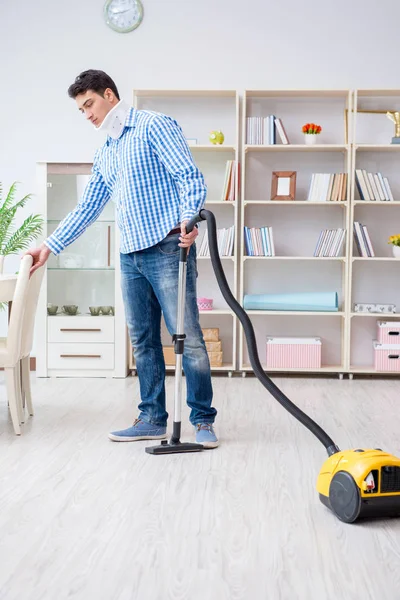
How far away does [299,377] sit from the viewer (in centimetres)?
475

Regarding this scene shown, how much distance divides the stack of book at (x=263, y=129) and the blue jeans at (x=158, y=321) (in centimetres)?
198

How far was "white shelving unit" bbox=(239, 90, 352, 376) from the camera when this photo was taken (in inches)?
192

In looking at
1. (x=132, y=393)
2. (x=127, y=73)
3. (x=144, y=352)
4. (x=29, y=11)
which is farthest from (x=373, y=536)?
(x=29, y=11)

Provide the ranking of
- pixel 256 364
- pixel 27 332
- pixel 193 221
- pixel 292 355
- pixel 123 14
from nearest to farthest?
pixel 256 364 < pixel 193 221 < pixel 27 332 < pixel 292 355 < pixel 123 14

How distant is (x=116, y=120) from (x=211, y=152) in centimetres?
213

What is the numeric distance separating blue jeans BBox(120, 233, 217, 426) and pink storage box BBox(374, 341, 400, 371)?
1985 mm

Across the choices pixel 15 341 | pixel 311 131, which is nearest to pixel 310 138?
pixel 311 131

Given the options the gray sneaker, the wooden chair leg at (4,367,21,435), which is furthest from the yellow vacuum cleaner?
the wooden chair leg at (4,367,21,435)

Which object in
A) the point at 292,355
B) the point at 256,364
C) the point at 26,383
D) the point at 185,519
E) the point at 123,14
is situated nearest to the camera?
the point at 185,519

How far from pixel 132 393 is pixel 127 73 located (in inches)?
84.1

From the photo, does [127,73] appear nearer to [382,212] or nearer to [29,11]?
[29,11]

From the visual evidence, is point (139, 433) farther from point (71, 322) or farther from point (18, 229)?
point (18, 229)

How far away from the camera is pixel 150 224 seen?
2.82m

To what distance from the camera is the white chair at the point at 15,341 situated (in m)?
3.04
